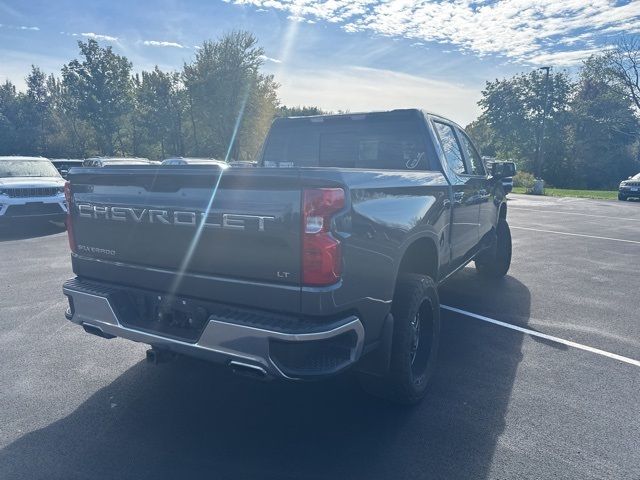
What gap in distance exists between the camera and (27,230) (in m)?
11.5

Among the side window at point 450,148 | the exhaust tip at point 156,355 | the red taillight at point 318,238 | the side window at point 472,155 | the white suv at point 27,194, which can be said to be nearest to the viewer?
the red taillight at point 318,238

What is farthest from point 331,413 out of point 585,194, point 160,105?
point 160,105

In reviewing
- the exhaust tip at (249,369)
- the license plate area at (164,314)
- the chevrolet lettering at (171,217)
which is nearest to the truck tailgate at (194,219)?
the chevrolet lettering at (171,217)

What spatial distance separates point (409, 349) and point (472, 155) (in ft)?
10.0

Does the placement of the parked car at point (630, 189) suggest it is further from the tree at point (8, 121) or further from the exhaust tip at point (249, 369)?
the tree at point (8, 121)

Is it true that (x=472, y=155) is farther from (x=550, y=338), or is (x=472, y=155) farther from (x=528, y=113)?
(x=528, y=113)

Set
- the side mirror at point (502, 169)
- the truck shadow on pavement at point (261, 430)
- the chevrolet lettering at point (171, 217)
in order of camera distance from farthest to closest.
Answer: the side mirror at point (502, 169) → the truck shadow on pavement at point (261, 430) → the chevrolet lettering at point (171, 217)

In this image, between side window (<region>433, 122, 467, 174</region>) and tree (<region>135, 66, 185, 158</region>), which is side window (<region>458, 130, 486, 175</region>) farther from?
tree (<region>135, 66, 185, 158</region>)

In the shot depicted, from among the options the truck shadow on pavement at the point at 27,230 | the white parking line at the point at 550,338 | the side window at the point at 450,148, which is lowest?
the truck shadow on pavement at the point at 27,230

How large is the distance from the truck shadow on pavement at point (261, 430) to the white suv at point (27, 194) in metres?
8.32

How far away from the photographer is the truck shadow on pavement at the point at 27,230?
10430mm

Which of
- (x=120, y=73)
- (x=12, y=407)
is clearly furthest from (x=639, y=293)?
(x=120, y=73)

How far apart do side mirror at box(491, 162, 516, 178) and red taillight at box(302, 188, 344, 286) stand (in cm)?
377

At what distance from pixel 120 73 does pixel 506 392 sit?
39458mm
